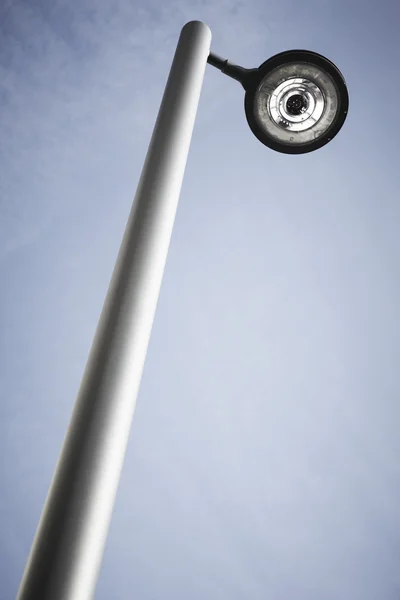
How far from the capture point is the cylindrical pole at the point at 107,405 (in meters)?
0.76

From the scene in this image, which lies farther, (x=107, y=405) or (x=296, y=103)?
(x=296, y=103)

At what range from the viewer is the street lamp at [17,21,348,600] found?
2.52 feet

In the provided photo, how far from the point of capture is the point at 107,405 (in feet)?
2.92

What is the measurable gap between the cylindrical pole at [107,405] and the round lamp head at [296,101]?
3.32 ft

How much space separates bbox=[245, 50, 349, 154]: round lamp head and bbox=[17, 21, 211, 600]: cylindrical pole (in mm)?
1011

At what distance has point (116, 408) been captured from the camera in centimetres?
90

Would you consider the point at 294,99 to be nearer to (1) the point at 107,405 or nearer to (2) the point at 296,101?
(2) the point at 296,101

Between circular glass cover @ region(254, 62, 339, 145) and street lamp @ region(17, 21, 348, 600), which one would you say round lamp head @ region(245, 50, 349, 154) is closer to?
circular glass cover @ region(254, 62, 339, 145)

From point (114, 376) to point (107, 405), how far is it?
7cm

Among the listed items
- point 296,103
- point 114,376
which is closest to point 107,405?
point 114,376

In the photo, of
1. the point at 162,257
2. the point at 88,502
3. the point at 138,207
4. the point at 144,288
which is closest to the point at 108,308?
the point at 144,288

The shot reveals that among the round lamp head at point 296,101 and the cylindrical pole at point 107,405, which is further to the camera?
the round lamp head at point 296,101

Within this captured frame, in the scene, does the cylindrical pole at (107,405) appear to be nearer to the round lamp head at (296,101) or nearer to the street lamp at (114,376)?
the street lamp at (114,376)

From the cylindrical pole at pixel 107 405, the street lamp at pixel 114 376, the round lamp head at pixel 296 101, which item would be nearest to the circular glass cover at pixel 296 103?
the round lamp head at pixel 296 101
